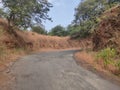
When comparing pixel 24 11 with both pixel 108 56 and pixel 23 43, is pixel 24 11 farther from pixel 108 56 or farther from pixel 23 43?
pixel 108 56

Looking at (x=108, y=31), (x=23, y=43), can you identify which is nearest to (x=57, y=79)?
(x=108, y=31)

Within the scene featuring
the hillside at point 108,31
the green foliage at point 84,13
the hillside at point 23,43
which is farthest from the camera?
the green foliage at point 84,13

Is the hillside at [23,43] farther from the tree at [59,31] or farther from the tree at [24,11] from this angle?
the tree at [59,31]

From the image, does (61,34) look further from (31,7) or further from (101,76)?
(101,76)

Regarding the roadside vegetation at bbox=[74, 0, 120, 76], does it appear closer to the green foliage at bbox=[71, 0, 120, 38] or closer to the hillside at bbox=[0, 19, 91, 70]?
the hillside at bbox=[0, 19, 91, 70]

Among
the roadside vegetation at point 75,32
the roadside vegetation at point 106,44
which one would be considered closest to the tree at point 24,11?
the roadside vegetation at point 75,32

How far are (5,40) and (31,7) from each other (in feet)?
18.7

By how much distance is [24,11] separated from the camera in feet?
109

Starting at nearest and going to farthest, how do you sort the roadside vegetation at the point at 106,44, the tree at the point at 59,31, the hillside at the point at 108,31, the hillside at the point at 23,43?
the roadside vegetation at the point at 106,44
the hillside at the point at 108,31
the hillside at the point at 23,43
the tree at the point at 59,31

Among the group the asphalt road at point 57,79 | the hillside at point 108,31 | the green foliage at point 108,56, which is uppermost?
the hillside at point 108,31

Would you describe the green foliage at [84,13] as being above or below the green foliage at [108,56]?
above

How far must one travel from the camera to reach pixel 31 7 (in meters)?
34.7

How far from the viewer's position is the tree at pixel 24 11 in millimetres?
32906

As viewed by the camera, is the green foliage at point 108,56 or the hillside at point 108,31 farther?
the hillside at point 108,31
